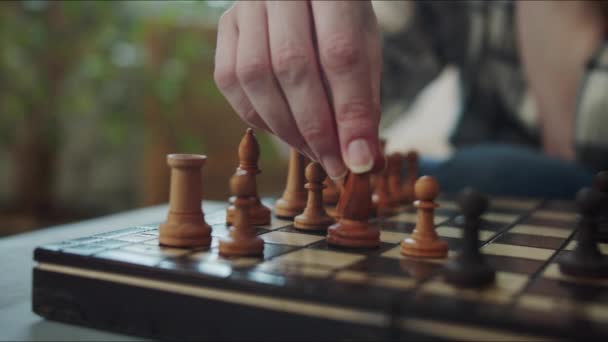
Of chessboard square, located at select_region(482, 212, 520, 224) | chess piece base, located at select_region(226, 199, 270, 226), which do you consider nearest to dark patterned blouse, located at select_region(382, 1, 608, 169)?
chessboard square, located at select_region(482, 212, 520, 224)

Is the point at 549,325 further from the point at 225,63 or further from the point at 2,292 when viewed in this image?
the point at 2,292

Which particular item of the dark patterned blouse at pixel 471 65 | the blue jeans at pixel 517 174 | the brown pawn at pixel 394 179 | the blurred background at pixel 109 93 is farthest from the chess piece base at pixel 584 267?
the blurred background at pixel 109 93

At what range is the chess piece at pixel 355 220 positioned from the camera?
104 centimetres

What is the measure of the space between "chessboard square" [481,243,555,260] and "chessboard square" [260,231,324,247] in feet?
0.95

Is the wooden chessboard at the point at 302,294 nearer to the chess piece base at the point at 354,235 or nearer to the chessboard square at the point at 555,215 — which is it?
the chess piece base at the point at 354,235

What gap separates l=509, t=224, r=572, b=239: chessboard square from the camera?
1240 mm

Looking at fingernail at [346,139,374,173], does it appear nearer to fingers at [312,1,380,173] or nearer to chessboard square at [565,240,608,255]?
fingers at [312,1,380,173]

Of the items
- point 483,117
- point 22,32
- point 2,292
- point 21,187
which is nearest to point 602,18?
point 483,117

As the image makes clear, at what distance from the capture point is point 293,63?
99 cm

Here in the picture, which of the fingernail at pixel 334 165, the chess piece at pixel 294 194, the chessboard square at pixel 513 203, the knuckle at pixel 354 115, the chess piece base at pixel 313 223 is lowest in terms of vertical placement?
the chessboard square at pixel 513 203

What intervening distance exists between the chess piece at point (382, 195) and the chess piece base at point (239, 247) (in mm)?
568

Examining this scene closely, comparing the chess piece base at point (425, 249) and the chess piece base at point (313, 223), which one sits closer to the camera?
the chess piece base at point (425, 249)

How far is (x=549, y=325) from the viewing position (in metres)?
0.66

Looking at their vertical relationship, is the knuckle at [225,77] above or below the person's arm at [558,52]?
below
